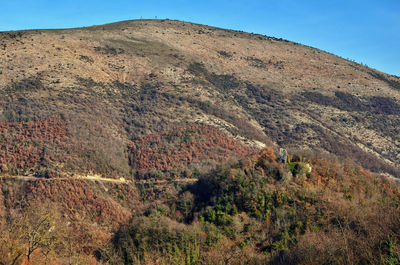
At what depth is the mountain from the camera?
1626 inches

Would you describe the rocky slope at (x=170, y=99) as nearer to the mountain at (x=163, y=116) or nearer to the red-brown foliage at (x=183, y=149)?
the mountain at (x=163, y=116)

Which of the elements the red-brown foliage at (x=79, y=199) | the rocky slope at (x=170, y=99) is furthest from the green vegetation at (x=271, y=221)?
the rocky slope at (x=170, y=99)

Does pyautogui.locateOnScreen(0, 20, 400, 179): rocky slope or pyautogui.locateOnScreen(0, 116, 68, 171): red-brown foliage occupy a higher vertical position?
pyautogui.locateOnScreen(0, 20, 400, 179): rocky slope

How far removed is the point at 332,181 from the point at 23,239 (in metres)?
25.3

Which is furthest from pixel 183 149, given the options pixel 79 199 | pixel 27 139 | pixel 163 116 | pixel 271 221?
pixel 271 221

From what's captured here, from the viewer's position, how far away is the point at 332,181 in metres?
32.0

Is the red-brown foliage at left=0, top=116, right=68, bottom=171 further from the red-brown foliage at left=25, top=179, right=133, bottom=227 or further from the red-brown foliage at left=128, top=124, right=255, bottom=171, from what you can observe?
the red-brown foliage at left=128, top=124, right=255, bottom=171

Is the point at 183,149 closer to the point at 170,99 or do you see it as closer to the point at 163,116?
the point at 163,116

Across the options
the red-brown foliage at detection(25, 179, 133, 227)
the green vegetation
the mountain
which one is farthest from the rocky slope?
the green vegetation

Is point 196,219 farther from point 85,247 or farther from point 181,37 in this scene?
point 181,37

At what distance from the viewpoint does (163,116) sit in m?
67.0

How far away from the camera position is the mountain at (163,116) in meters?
41.3

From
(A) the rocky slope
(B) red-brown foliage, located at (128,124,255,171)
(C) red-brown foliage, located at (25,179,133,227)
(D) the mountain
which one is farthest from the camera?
(B) red-brown foliage, located at (128,124,255,171)

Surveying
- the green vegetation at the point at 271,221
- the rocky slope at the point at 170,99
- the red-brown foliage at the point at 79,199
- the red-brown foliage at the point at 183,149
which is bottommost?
the red-brown foliage at the point at 79,199
